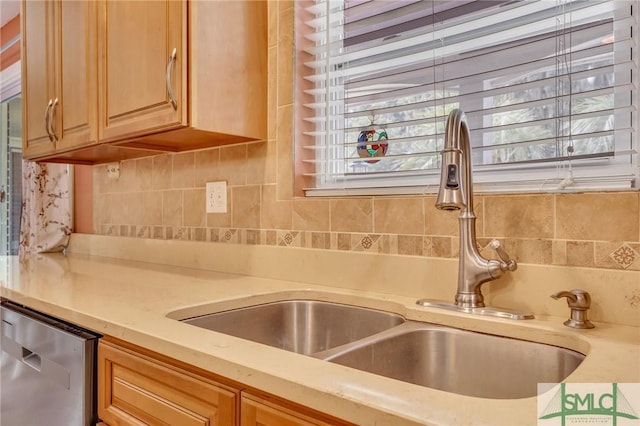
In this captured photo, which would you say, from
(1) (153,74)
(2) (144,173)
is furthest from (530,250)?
(2) (144,173)

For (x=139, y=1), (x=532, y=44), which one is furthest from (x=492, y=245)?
(x=139, y=1)

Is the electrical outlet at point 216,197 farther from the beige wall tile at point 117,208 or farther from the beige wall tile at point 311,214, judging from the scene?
the beige wall tile at point 117,208

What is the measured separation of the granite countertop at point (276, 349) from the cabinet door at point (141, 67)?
0.50m

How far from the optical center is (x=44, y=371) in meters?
1.10

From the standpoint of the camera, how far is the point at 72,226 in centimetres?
248

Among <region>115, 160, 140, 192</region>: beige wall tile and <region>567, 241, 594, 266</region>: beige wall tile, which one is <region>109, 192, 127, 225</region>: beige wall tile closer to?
<region>115, 160, 140, 192</region>: beige wall tile

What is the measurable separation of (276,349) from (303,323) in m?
0.53

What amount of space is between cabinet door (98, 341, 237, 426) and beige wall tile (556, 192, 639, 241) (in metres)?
0.76

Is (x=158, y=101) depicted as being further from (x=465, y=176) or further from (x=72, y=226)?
(x=72, y=226)

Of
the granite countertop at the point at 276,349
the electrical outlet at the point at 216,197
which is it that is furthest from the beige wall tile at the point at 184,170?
the granite countertop at the point at 276,349

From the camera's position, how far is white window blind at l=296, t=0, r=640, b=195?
3.29 feet

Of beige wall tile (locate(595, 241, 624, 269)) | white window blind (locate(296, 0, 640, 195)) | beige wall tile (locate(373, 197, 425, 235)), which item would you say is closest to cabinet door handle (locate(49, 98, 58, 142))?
white window blind (locate(296, 0, 640, 195))

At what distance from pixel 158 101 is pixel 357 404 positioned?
115 centimetres

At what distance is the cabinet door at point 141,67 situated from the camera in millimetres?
1334
